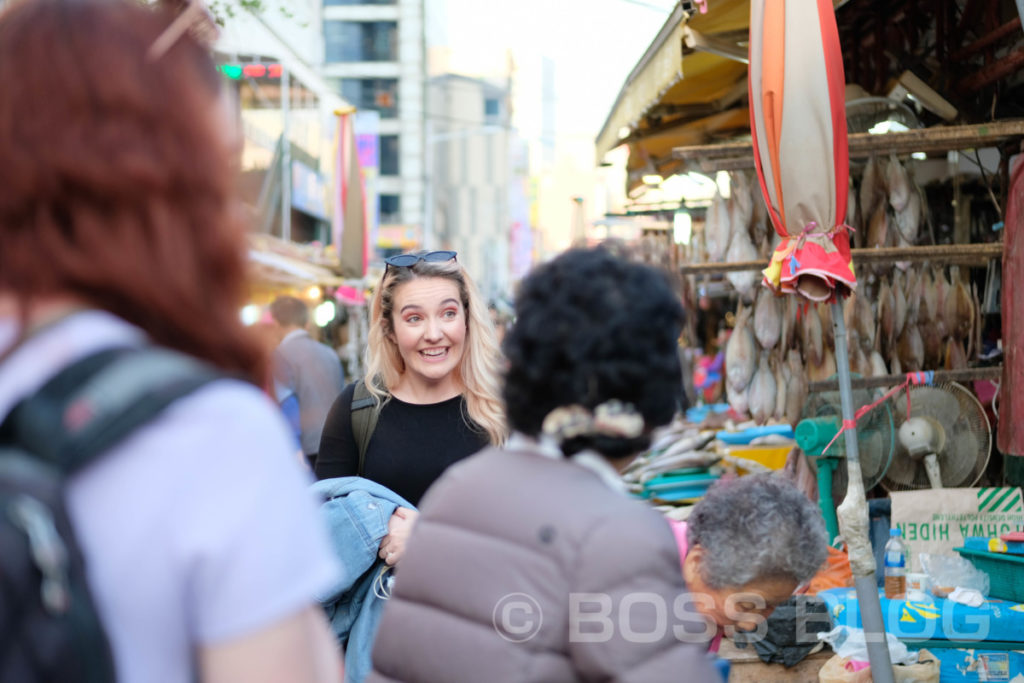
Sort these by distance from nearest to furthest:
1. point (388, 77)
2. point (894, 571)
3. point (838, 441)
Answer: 1. point (894, 571)
2. point (838, 441)
3. point (388, 77)

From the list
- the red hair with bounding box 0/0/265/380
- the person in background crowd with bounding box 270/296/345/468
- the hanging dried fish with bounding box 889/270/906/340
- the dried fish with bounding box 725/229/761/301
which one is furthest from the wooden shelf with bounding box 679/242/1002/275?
→ the person in background crowd with bounding box 270/296/345/468

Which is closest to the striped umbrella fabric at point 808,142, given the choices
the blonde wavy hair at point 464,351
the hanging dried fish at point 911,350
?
the blonde wavy hair at point 464,351

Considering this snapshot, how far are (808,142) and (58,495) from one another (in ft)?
9.75

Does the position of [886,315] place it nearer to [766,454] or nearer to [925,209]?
[925,209]

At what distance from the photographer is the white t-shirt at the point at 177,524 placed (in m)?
0.86

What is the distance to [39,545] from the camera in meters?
0.79

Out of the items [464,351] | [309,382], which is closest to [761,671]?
[464,351]

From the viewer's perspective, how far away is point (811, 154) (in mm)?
3270

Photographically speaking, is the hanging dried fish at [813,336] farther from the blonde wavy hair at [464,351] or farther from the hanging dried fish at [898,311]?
the blonde wavy hair at [464,351]

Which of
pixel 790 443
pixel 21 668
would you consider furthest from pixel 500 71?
pixel 21 668

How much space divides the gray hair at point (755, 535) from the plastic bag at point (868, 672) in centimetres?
155

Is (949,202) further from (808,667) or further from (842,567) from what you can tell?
(808,667)

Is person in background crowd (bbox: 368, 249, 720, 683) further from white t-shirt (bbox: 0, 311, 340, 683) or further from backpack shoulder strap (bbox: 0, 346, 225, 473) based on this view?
backpack shoulder strap (bbox: 0, 346, 225, 473)

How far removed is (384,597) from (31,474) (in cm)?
170
